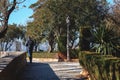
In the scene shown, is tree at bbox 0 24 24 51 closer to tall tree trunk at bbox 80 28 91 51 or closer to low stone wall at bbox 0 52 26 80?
tall tree trunk at bbox 80 28 91 51

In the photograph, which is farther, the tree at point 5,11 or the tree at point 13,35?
the tree at point 13,35

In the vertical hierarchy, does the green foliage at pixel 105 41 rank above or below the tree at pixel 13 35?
below

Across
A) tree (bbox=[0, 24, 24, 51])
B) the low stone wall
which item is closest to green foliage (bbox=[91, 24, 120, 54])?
the low stone wall

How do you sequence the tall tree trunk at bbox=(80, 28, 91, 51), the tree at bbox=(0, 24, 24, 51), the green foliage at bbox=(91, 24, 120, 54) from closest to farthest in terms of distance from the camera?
the green foliage at bbox=(91, 24, 120, 54), the tall tree trunk at bbox=(80, 28, 91, 51), the tree at bbox=(0, 24, 24, 51)

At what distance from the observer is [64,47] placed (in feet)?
119

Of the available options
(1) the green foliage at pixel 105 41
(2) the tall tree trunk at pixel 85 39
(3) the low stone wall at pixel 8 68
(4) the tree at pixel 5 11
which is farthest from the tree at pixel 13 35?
(4) the tree at pixel 5 11

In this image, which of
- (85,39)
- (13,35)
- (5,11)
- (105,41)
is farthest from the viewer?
(13,35)

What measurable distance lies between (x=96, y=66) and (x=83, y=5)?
39.2 m

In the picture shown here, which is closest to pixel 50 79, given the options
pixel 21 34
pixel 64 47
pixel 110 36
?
pixel 110 36

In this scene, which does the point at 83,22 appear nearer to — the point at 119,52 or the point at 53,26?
the point at 53,26

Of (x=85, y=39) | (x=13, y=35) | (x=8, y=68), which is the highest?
(x=13, y=35)

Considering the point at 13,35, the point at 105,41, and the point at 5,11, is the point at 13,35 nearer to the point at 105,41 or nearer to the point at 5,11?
the point at 105,41

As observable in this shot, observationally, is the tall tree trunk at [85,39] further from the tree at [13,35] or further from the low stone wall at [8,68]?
the tree at [13,35]

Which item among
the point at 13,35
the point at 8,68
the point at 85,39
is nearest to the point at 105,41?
the point at 85,39
